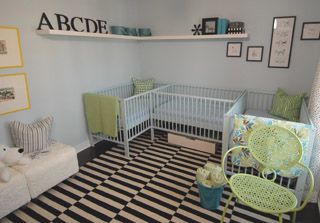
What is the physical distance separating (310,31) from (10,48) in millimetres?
3666

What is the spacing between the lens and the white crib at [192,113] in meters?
→ 3.04

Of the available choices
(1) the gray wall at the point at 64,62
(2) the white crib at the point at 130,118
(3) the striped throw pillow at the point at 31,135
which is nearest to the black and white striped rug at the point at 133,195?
(2) the white crib at the point at 130,118

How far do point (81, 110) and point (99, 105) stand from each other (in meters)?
0.38

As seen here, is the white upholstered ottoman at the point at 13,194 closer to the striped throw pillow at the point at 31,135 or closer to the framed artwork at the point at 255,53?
the striped throw pillow at the point at 31,135

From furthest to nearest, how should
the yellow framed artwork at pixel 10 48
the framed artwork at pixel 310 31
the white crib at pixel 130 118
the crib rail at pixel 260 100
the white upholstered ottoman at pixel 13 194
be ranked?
the crib rail at pixel 260 100, the white crib at pixel 130 118, the framed artwork at pixel 310 31, the yellow framed artwork at pixel 10 48, the white upholstered ottoman at pixel 13 194

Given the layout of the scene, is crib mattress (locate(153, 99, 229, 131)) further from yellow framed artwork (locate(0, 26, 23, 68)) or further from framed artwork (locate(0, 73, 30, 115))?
yellow framed artwork (locate(0, 26, 23, 68))

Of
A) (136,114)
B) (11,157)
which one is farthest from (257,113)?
(11,157)

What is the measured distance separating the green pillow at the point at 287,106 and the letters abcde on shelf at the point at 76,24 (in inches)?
111

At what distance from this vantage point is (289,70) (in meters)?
3.09

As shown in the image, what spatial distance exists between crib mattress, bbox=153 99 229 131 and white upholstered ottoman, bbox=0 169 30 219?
1995 millimetres

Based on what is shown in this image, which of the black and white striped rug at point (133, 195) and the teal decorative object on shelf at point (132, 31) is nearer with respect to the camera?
the black and white striped rug at point (133, 195)

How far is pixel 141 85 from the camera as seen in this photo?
3.99 meters

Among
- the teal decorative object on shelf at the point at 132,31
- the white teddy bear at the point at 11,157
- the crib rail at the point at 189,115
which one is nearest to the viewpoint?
the white teddy bear at the point at 11,157

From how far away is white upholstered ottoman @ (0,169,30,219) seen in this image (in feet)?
6.24
